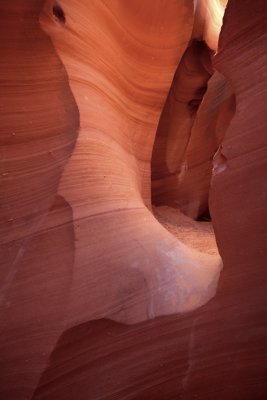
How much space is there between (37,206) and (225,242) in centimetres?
89

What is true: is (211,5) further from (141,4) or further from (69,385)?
(69,385)

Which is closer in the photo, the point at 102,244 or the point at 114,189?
the point at 102,244

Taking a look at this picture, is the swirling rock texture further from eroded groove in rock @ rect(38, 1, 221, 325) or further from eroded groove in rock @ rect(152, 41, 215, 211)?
eroded groove in rock @ rect(152, 41, 215, 211)

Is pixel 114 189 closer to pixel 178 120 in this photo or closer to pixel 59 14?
pixel 59 14

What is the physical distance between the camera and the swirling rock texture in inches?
56.1

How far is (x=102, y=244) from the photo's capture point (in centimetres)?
170

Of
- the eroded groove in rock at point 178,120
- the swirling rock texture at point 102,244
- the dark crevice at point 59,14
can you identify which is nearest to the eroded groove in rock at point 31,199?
the swirling rock texture at point 102,244

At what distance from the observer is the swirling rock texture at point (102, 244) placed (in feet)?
4.67

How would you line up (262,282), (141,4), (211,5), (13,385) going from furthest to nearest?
(211,5), (141,4), (13,385), (262,282)

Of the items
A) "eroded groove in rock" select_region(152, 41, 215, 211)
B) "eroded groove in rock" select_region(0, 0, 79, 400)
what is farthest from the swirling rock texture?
"eroded groove in rock" select_region(152, 41, 215, 211)

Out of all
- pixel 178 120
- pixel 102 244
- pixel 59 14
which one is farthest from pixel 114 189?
pixel 178 120

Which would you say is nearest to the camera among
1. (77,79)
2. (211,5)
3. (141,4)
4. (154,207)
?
(77,79)

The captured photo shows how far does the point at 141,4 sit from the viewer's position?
2445mm

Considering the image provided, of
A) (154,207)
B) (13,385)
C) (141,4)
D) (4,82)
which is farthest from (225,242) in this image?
(154,207)
